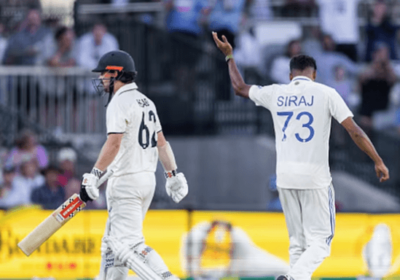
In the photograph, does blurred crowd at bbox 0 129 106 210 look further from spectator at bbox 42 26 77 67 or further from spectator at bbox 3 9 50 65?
spectator at bbox 3 9 50 65

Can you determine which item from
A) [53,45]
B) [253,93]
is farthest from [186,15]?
[253,93]

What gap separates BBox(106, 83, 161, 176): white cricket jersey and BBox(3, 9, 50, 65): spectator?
667cm

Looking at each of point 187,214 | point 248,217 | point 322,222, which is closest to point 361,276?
point 248,217

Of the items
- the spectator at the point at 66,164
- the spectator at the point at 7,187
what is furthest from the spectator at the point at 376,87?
the spectator at the point at 7,187

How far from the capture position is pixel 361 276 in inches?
404

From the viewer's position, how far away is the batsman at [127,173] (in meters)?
7.68

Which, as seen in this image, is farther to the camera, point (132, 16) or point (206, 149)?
point (132, 16)

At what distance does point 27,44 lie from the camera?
14250 mm

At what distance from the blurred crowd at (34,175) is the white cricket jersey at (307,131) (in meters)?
4.74

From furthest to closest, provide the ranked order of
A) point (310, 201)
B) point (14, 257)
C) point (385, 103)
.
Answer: point (385, 103)
point (14, 257)
point (310, 201)

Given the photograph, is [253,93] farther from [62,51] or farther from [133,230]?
[62,51]

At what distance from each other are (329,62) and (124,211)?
7331 mm

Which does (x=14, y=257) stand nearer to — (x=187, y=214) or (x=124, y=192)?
(x=187, y=214)

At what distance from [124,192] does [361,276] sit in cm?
383
